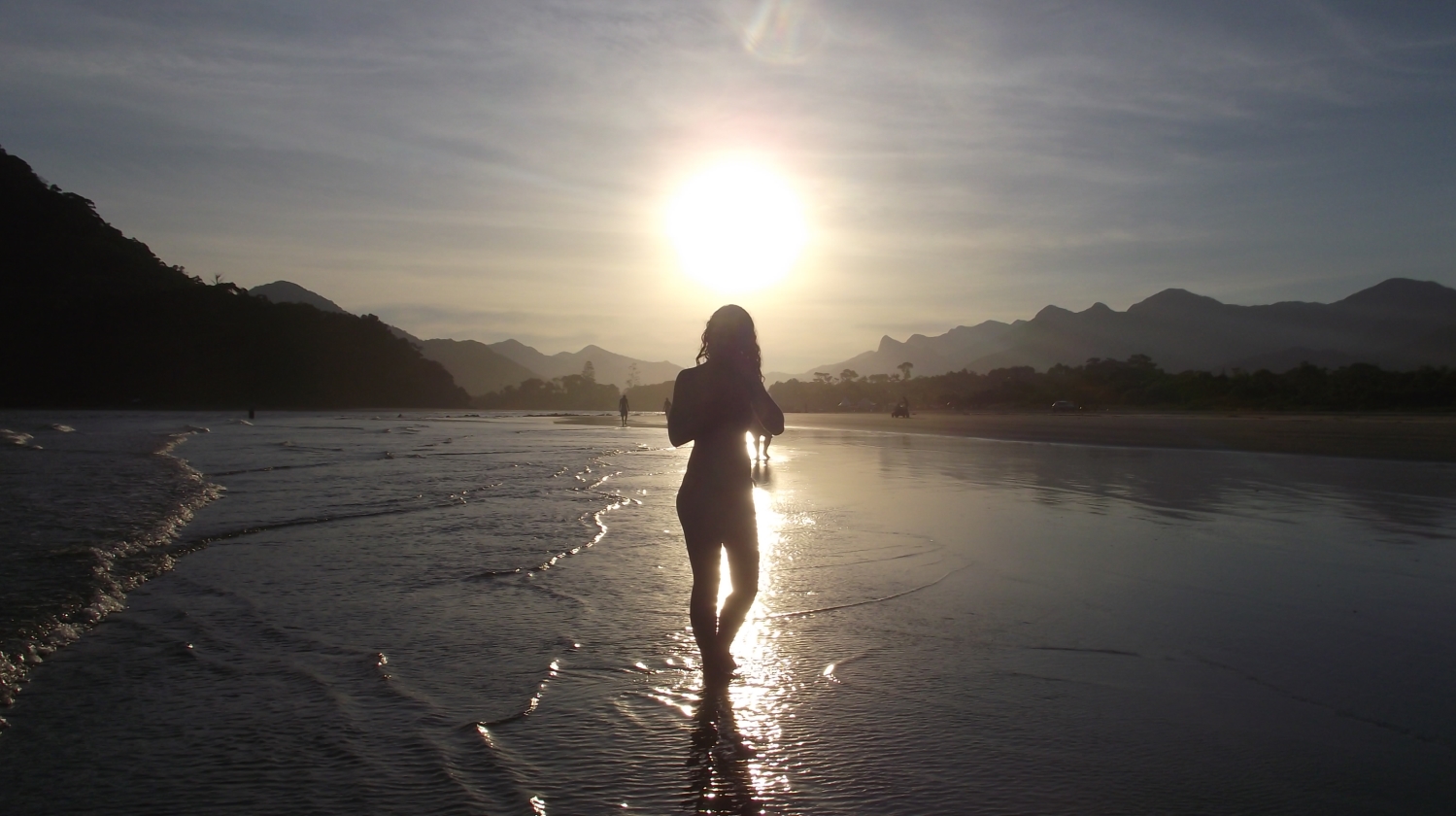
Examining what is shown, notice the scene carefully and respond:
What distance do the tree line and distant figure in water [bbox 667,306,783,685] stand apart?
15.1 metres

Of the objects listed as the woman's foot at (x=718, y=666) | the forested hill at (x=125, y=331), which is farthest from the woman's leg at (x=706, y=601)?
the forested hill at (x=125, y=331)

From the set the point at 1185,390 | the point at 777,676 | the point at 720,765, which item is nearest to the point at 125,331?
the point at 1185,390

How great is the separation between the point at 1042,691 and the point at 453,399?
456 feet

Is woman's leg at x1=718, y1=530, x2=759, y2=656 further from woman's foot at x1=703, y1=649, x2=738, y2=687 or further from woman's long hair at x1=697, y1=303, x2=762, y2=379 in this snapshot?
woman's long hair at x1=697, y1=303, x2=762, y2=379

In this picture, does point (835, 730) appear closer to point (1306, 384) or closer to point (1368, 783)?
point (1368, 783)

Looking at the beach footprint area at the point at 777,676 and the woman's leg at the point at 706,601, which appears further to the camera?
the woman's leg at the point at 706,601

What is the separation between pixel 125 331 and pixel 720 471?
103 metres

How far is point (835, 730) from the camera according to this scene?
10.6ft

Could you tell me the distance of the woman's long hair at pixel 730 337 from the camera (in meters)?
3.93

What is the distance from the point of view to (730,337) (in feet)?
12.9

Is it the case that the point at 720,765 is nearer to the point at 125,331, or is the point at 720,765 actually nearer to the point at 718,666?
the point at 718,666

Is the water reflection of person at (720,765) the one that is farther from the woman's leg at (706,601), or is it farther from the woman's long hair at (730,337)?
the woman's long hair at (730,337)

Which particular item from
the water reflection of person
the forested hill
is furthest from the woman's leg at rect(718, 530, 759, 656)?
the forested hill

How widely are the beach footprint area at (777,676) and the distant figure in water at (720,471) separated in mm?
300
